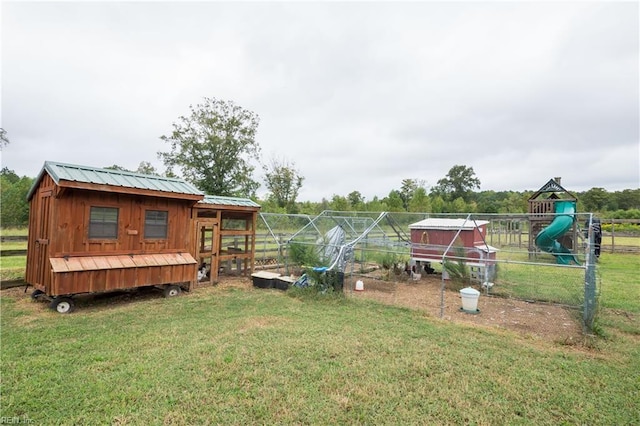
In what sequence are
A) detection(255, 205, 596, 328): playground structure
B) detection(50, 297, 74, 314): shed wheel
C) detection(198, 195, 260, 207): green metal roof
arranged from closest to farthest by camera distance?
detection(50, 297, 74, 314): shed wheel
detection(255, 205, 596, 328): playground structure
detection(198, 195, 260, 207): green metal roof

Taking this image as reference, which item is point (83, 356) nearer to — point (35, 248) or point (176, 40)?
point (35, 248)

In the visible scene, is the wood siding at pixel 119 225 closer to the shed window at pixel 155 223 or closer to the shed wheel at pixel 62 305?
the shed window at pixel 155 223

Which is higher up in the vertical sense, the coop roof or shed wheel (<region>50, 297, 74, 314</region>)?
the coop roof

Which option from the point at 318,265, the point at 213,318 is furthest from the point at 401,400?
the point at 318,265

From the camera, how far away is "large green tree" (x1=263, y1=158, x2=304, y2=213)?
3219cm

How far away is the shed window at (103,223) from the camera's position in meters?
6.72

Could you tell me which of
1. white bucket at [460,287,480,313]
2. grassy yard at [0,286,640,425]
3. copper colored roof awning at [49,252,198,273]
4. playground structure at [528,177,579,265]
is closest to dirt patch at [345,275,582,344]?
white bucket at [460,287,480,313]

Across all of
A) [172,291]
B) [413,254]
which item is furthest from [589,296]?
[172,291]

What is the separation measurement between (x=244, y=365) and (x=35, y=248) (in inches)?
252

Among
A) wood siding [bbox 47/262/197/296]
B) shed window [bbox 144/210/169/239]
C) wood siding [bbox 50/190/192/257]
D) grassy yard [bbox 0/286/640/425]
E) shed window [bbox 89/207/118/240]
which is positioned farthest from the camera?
shed window [bbox 144/210/169/239]

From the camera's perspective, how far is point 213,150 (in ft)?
86.0

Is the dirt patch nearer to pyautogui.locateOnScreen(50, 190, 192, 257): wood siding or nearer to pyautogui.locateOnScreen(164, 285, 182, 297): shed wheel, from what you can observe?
pyautogui.locateOnScreen(164, 285, 182, 297): shed wheel

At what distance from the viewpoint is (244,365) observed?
156 inches

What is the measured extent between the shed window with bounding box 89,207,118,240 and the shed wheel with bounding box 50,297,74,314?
137 cm
